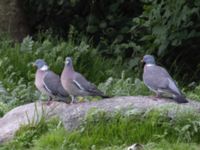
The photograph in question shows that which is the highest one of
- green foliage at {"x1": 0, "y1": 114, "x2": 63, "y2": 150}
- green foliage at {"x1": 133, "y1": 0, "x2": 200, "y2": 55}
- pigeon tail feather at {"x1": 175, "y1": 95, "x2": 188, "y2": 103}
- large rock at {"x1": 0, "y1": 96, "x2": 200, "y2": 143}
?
green foliage at {"x1": 133, "y1": 0, "x2": 200, "y2": 55}

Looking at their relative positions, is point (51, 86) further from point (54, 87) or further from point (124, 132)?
point (124, 132)

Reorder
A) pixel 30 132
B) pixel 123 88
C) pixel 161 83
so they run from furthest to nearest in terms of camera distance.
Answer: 1. pixel 123 88
2. pixel 161 83
3. pixel 30 132

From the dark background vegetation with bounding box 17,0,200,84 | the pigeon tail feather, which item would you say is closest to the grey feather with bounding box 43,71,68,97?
the pigeon tail feather

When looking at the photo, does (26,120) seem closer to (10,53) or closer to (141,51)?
(10,53)

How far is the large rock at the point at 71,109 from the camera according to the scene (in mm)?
9883

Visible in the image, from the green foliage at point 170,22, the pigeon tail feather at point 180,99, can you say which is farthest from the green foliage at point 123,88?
the pigeon tail feather at point 180,99

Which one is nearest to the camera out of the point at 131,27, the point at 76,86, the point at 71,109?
the point at 71,109

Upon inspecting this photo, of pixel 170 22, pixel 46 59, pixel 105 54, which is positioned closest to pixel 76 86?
pixel 170 22

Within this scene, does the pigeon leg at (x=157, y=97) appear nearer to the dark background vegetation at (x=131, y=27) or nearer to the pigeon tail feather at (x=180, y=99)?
the pigeon tail feather at (x=180, y=99)

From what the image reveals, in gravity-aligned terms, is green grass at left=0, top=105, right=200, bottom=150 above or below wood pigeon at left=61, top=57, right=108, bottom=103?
below

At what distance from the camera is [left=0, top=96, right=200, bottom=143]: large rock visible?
32.4ft

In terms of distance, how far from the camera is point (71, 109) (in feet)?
33.3

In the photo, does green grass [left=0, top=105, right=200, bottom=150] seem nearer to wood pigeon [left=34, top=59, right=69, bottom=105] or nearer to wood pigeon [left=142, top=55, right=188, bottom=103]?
→ wood pigeon [left=142, top=55, right=188, bottom=103]

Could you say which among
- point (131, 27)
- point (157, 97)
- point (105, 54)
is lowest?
point (105, 54)
